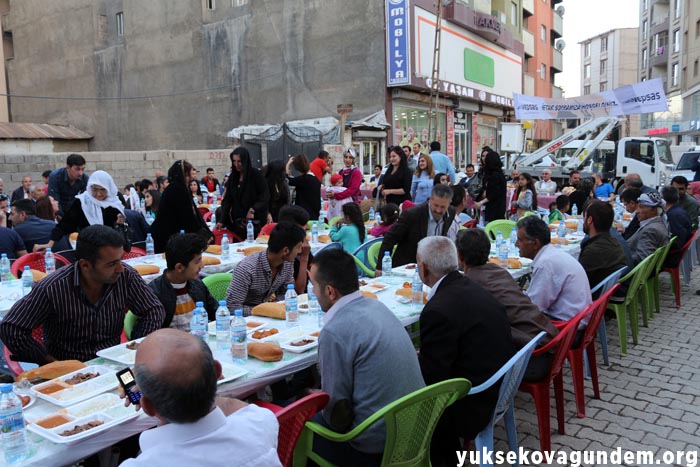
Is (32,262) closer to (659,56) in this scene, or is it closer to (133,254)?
(133,254)

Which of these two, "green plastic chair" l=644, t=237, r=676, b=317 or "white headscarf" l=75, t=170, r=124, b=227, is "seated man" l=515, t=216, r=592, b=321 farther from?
"white headscarf" l=75, t=170, r=124, b=227

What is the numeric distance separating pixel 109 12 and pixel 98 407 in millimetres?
30466

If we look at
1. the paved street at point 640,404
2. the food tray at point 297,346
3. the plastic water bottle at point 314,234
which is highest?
the plastic water bottle at point 314,234

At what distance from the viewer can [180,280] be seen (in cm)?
388

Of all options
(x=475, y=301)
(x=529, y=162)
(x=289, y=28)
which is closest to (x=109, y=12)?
(x=289, y=28)

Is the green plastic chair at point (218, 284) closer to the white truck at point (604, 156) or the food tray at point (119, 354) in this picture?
the food tray at point (119, 354)

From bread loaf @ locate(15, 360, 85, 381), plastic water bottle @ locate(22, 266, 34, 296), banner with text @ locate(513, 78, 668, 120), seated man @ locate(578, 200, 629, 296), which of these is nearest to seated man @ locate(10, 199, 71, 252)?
plastic water bottle @ locate(22, 266, 34, 296)

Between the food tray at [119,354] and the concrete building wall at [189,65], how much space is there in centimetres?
1867

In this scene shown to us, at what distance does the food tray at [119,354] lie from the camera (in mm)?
3121

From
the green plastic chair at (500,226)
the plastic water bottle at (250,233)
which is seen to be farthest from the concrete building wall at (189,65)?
the plastic water bottle at (250,233)

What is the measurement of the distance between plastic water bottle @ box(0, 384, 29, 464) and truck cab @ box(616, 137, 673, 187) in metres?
19.1

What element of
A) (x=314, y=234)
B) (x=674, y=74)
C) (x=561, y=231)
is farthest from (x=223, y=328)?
(x=674, y=74)

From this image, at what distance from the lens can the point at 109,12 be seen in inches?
1119

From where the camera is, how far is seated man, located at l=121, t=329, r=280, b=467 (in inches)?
64.0
